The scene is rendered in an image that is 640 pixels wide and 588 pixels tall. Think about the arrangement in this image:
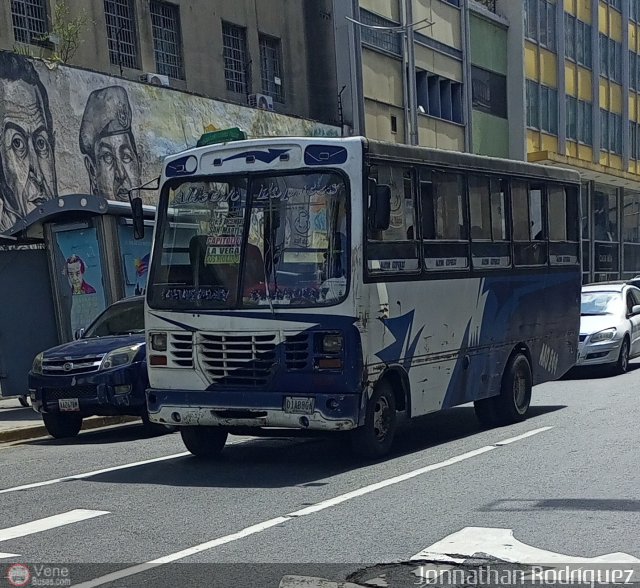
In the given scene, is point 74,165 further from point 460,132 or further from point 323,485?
point 460,132

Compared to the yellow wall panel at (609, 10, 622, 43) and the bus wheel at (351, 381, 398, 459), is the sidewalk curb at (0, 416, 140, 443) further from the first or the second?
the yellow wall panel at (609, 10, 622, 43)

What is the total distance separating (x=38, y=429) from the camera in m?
14.4

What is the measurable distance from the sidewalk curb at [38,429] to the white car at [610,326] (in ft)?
27.1

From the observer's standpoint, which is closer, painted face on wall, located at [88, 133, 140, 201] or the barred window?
painted face on wall, located at [88, 133, 140, 201]

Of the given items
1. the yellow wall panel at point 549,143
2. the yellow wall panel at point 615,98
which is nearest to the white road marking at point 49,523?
the yellow wall panel at point 549,143

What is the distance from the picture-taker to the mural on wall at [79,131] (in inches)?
780

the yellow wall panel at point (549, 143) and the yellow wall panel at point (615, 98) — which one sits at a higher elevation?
the yellow wall panel at point (615, 98)

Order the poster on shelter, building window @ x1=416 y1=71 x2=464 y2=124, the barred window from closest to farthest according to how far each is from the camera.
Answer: the poster on shelter → the barred window → building window @ x1=416 y1=71 x2=464 y2=124

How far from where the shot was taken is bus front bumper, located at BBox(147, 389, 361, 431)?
32.4ft

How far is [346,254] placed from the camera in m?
10.0

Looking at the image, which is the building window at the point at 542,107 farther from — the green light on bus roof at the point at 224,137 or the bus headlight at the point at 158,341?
the bus headlight at the point at 158,341

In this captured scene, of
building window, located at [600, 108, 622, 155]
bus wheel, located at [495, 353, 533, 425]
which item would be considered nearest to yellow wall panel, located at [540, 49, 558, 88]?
building window, located at [600, 108, 622, 155]

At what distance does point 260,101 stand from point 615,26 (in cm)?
2942

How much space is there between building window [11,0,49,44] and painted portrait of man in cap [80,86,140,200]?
158cm
